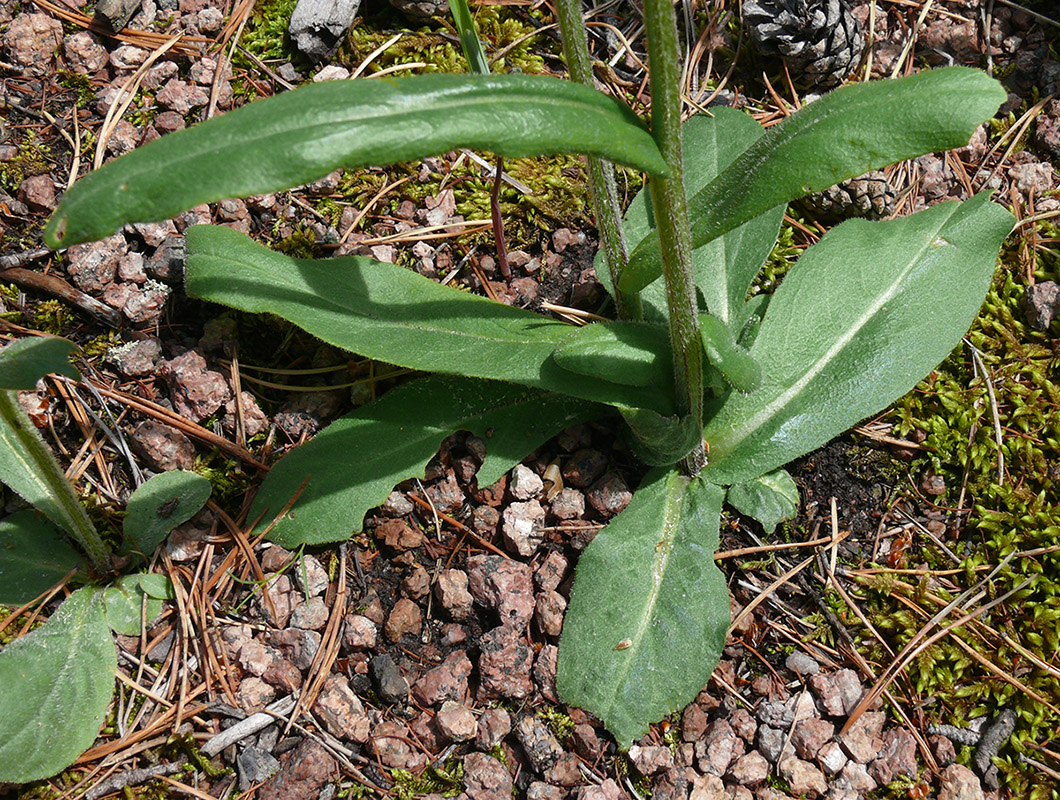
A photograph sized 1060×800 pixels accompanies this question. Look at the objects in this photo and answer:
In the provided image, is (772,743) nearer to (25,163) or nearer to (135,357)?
(135,357)

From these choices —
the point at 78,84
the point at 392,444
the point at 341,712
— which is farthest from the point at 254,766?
the point at 78,84

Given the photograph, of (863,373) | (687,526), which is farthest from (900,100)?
(687,526)

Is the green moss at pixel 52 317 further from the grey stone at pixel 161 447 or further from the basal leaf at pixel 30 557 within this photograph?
the basal leaf at pixel 30 557

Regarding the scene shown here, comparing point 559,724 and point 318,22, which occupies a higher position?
point 318,22

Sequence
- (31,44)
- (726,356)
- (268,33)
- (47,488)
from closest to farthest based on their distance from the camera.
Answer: (726,356) < (47,488) < (31,44) < (268,33)

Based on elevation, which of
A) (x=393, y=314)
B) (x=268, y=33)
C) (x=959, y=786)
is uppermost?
(x=268, y=33)

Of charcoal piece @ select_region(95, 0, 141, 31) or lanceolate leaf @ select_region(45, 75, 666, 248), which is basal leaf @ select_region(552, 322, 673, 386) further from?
charcoal piece @ select_region(95, 0, 141, 31)
